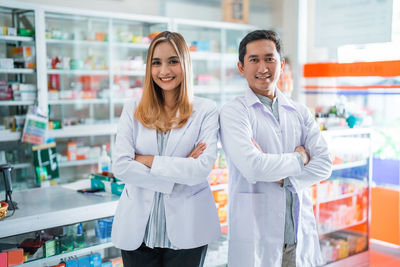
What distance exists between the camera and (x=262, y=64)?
6.88 ft

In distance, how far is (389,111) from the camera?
3.86m

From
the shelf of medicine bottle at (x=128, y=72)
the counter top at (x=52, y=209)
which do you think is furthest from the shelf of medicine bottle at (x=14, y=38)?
the counter top at (x=52, y=209)

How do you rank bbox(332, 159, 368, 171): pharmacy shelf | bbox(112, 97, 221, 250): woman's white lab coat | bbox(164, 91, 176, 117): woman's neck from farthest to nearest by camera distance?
bbox(332, 159, 368, 171): pharmacy shelf
bbox(164, 91, 176, 117): woman's neck
bbox(112, 97, 221, 250): woman's white lab coat

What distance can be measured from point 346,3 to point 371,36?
1.39 ft

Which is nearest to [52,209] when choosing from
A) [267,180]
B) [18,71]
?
[267,180]

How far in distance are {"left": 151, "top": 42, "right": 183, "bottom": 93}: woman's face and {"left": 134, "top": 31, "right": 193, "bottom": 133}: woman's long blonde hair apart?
0.6 inches

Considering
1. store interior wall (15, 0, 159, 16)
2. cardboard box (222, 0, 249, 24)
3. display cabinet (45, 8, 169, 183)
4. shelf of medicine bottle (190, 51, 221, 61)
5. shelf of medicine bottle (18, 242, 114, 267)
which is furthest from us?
cardboard box (222, 0, 249, 24)

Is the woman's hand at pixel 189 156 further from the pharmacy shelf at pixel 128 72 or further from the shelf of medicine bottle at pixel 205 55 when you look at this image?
the shelf of medicine bottle at pixel 205 55

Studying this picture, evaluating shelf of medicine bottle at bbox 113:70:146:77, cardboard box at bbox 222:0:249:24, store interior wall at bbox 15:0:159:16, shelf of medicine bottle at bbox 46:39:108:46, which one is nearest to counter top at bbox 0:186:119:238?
shelf of medicine bottle at bbox 46:39:108:46

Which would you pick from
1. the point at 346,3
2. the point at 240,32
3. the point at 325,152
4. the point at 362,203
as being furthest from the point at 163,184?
the point at 240,32

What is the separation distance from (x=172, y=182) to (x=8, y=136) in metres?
3.53

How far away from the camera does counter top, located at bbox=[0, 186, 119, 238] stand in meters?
2.14

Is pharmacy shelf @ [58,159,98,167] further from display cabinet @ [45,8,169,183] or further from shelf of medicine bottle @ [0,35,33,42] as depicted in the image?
shelf of medicine bottle @ [0,35,33,42]

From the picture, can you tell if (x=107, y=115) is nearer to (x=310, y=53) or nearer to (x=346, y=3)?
(x=310, y=53)
